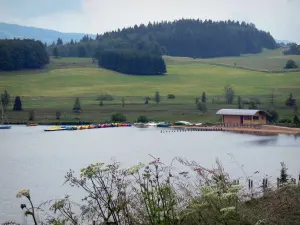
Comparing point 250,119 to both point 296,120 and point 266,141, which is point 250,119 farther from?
point 266,141

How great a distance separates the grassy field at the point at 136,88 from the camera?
226 feet

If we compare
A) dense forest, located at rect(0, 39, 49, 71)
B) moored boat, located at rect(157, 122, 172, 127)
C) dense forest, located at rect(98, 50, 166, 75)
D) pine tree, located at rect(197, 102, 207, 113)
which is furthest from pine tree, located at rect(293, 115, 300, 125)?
dense forest, located at rect(0, 39, 49, 71)

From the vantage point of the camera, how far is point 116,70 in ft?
346

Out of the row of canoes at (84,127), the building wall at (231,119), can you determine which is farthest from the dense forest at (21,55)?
the building wall at (231,119)

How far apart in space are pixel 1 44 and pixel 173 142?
193 ft

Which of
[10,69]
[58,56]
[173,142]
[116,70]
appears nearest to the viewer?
[173,142]

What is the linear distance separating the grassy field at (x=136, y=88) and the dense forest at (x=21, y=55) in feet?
6.32

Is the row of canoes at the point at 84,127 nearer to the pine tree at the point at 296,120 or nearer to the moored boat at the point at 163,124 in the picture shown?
the moored boat at the point at 163,124

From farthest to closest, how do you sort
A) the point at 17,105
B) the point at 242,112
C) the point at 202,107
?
the point at 17,105 → the point at 202,107 → the point at 242,112

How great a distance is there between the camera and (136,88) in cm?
8800

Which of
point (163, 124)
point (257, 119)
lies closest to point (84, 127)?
point (163, 124)

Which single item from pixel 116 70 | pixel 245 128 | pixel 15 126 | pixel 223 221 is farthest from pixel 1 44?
pixel 223 221

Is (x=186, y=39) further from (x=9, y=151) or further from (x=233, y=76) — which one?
(x=9, y=151)

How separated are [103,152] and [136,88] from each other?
4626 centimetres
